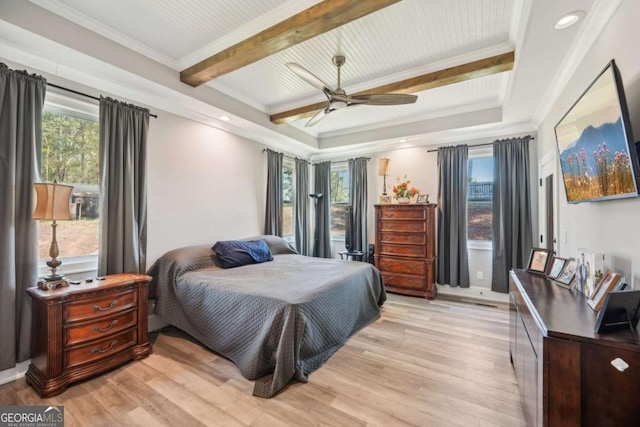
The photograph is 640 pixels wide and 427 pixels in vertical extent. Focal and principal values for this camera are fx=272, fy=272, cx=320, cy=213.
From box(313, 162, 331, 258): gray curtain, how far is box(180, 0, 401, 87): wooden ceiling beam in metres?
3.14

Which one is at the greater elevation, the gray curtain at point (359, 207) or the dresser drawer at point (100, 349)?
the gray curtain at point (359, 207)

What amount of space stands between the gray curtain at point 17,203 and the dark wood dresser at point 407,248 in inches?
163

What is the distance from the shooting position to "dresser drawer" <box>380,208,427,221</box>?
4273mm

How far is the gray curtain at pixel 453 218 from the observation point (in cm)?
432

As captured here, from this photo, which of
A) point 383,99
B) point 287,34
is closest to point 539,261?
point 383,99

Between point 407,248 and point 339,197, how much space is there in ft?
6.16

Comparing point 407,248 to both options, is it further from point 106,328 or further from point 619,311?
point 106,328

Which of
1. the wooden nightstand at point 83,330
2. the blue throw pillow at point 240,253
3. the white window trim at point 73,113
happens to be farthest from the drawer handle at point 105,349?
the blue throw pillow at point 240,253

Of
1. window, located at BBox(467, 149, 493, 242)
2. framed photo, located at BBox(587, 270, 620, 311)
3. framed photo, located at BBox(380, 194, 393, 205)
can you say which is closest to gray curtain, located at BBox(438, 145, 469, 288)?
window, located at BBox(467, 149, 493, 242)

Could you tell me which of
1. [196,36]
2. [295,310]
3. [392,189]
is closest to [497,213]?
[392,189]

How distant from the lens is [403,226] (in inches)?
175

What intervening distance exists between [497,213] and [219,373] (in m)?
4.19

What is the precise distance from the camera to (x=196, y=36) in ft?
8.04

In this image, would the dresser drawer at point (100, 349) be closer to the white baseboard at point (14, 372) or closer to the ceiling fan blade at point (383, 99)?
the white baseboard at point (14, 372)
